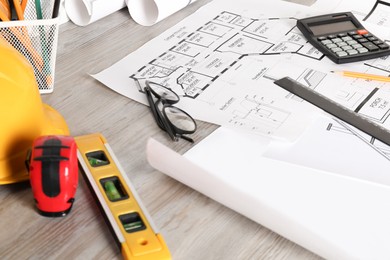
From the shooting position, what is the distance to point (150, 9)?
938mm

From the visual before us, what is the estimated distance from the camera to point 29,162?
1.82 ft

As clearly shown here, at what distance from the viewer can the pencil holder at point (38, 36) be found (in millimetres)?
706

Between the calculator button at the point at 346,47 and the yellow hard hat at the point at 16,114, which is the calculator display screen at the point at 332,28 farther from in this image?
the yellow hard hat at the point at 16,114

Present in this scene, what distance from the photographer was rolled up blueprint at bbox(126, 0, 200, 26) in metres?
0.92

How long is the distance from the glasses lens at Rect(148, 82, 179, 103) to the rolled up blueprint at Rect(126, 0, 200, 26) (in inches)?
7.9

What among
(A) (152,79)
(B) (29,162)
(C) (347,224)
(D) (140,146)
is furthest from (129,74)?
(C) (347,224)

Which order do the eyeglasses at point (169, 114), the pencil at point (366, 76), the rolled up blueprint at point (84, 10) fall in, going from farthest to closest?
1. the rolled up blueprint at point (84, 10)
2. the pencil at point (366, 76)
3. the eyeglasses at point (169, 114)

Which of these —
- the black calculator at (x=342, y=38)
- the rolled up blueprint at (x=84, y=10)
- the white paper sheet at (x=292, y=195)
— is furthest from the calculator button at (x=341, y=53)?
the rolled up blueprint at (x=84, y=10)

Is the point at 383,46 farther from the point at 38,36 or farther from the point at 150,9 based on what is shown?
the point at 38,36

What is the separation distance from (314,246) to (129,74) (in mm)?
374

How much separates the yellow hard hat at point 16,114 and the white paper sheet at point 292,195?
126 mm

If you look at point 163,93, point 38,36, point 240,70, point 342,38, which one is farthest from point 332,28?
point 38,36

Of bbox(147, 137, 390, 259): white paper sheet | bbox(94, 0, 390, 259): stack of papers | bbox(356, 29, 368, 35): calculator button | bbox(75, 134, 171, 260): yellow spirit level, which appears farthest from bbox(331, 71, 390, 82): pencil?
bbox(75, 134, 171, 260): yellow spirit level

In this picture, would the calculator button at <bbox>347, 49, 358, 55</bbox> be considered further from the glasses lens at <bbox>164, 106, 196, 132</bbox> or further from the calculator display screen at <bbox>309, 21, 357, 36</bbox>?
the glasses lens at <bbox>164, 106, 196, 132</bbox>
